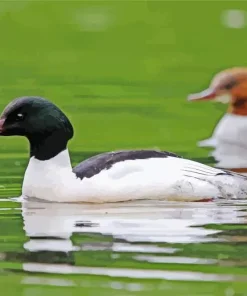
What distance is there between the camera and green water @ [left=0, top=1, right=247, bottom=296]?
8.39 m

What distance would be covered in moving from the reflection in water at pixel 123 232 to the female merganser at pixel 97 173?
0.08m

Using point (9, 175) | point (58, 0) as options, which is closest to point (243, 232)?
point (9, 175)

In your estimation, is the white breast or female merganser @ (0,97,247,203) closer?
female merganser @ (0,97,247,203)

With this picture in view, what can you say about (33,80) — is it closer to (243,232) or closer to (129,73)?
(129,73)

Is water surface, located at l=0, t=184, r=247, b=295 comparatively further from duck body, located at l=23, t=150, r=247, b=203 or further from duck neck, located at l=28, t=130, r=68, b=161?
duck neck, located at l=28, t=130, r=68, b=161

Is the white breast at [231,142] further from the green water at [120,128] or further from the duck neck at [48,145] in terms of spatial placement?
the duck neck at [48,145]

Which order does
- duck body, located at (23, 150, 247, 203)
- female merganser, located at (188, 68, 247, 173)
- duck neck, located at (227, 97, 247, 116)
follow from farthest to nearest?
duck neck, located at (227, 97, 247, 116) < female merganser, located at (188, 68, 247, 173) < duck body, located at (23, 150, 247, 203)

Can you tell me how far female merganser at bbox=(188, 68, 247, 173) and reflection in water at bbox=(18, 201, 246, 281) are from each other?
3.36m

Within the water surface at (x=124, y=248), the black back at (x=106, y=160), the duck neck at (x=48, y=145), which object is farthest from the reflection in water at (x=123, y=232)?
the duck neck at (x=48, y=145)

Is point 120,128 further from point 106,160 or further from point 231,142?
point 106,160

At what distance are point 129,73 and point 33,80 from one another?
148 centimetres

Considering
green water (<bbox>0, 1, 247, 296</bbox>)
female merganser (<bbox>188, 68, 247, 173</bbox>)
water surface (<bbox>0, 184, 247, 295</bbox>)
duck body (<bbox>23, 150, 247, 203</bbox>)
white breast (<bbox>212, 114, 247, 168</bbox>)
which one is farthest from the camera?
female merganser (<bbox>188, 68, 247, 173</bbox>)

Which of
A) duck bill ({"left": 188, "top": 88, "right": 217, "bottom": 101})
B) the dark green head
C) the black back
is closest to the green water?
duck bill ({"left": 188, "top": 88, "right": 217, "bottom": 101})

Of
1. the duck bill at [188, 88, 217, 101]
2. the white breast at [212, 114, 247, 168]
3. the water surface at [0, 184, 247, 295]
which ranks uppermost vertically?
the duck bill at [188, 88, 217, 101]
